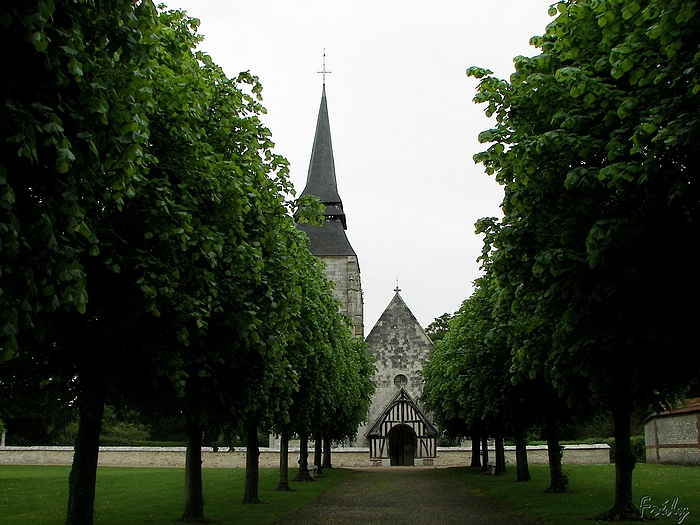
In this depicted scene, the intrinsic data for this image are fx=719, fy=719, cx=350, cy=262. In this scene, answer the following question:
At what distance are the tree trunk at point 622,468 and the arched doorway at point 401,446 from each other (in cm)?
3371

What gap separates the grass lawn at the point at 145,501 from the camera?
14.6 m

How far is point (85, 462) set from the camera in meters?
9.55

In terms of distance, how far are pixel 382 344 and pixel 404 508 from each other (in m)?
36.0

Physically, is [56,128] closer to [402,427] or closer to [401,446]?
[402,427]

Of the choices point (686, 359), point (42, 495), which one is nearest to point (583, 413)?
point (686, 359)

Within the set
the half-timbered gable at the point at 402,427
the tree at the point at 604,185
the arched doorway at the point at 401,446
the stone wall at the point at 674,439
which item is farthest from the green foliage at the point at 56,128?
the arched doorway at the point at 401,446

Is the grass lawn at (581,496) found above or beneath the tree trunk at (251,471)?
beneath

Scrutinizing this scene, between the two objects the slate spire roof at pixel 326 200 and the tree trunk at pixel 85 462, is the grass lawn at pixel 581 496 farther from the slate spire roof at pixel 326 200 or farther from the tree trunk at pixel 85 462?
the slate spire roof at pixel 326 200

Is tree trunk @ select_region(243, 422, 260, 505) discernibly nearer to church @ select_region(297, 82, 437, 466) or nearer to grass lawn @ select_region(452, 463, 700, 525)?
grass lawn @ select_region(452, 463, 700, 525)

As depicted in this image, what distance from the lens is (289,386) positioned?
1262 cm

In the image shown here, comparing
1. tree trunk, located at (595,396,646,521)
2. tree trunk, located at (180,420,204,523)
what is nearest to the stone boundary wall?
tree trunk, located at (180,420,204,523)

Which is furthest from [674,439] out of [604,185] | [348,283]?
[604,185]

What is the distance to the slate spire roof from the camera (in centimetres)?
5600

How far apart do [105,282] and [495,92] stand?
207 inches
